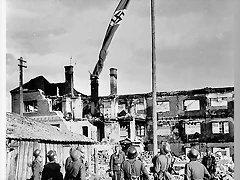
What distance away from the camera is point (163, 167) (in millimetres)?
5469

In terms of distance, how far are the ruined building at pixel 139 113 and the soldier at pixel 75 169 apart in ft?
3.54

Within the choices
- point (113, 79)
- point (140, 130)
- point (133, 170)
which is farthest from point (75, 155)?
point (113, 79)

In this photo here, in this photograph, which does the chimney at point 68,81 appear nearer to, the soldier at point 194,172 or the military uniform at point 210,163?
the military uniform at point 210,163

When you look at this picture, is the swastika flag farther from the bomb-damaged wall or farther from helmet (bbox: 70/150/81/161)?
helmet (bbox: 70/150/81/161)

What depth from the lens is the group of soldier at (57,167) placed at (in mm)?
5305

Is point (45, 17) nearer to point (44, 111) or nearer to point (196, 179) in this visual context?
point (44, 111)

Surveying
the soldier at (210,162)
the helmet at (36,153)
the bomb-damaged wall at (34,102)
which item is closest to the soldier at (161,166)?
the soldier at (210,162)

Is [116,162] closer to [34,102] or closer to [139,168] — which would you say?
[139,168]

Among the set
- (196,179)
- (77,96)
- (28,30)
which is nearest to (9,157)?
(77,96)

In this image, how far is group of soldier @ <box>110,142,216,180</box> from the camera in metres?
4.91

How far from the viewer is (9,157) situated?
6422mm

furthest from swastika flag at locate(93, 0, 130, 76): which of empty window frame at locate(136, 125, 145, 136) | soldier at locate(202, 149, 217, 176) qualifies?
soldier at locate(202, 149, 217, 176)

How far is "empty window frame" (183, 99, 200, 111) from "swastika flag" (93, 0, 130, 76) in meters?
1.09
